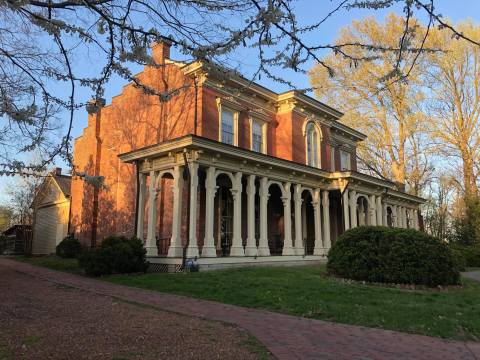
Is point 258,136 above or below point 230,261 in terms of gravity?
above

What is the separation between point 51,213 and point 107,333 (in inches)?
1198

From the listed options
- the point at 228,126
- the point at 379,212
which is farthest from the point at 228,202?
the point at 379,212

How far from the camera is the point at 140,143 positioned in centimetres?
2283

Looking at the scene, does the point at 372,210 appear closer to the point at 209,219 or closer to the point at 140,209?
the point at 209,219

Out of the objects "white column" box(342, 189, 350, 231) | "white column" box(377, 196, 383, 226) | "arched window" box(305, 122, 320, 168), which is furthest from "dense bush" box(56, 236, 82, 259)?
"white column" box(377, 196, 383, 226)

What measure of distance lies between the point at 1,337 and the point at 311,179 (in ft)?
57.0

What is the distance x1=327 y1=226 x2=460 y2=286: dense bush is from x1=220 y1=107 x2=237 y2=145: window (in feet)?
29.3

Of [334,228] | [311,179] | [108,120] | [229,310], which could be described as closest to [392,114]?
[334,228]

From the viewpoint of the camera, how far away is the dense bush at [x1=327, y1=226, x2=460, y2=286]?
12629 millimetres

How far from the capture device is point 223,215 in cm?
2066

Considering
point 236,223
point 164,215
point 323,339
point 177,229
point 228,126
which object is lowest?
point 323,339

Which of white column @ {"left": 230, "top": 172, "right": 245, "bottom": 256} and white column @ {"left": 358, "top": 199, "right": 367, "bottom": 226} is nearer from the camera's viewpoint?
white column @ {"left": 230, "top": 172, "right": 245, "bottom": 256}

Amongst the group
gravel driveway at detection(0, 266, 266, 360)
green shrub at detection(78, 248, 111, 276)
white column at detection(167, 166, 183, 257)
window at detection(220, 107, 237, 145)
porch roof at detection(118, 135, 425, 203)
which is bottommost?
gravel driveway at detection(0, 266, 266, 360)

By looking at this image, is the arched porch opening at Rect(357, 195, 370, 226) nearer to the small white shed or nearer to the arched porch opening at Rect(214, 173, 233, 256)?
the arched porch opening at Rect(214, 173, 233, 256)
